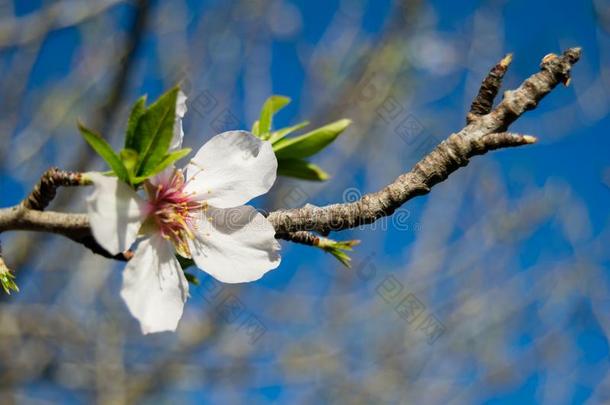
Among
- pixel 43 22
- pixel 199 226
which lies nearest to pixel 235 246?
pixel 199 226

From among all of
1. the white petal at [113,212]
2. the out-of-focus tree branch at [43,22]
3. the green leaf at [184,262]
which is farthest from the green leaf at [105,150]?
the out-of-focus tree branch at [43,22]

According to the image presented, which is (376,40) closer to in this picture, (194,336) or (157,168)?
(194,336)

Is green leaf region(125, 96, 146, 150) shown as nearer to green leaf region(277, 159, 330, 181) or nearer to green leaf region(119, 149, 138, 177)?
green leaf region(119, 149, 138, 177)

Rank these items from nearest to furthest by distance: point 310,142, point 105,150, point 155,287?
point 105,150 → point 155,287 → point 310,142

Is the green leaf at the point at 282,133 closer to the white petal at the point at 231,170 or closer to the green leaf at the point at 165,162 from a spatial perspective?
the white petal at the point at 231,170

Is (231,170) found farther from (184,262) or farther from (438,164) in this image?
(438,164)

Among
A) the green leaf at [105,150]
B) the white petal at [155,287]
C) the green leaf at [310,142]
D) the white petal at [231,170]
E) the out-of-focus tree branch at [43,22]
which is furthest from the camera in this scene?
the out-of-focus tree branch at [43,22]

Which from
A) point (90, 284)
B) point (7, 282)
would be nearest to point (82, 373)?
point (90, 284)

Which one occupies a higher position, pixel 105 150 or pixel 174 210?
pixel 105 150
